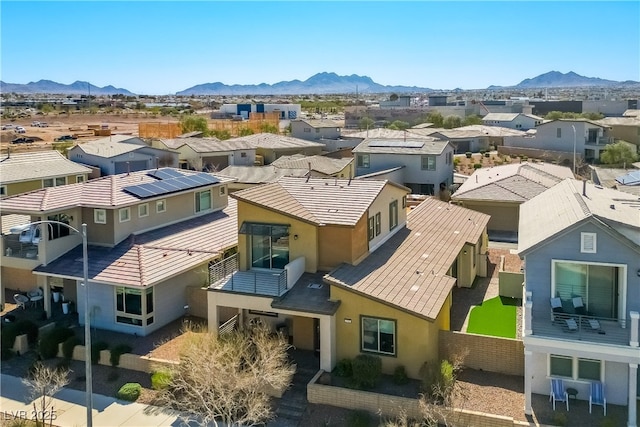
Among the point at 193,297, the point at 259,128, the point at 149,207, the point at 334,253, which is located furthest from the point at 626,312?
the point at 259,128

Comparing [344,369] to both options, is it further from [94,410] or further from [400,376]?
[94,410]

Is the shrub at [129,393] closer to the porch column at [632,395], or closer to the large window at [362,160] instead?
the porch column at [632,395]

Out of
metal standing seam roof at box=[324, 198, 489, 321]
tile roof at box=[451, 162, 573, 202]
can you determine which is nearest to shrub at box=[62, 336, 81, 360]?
metal standing seam roof at box=[324, 198, 489, 321]

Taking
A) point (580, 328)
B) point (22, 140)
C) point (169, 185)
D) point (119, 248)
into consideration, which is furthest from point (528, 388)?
point (22, 140)

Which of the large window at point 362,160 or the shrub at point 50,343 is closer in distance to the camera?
the shrub at point 50,343

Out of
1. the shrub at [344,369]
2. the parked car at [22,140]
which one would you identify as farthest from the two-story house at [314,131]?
the shrub at [344,369]

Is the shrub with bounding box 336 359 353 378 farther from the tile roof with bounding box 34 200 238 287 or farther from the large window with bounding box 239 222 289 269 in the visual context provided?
the tile roof with bounding box 34 200 238 287

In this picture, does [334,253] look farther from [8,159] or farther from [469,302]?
[8,159]
